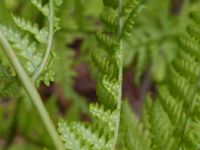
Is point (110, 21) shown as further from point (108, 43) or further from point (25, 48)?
point (25, 48)

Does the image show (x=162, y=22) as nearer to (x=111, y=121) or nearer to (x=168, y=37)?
(x=168, y=37)

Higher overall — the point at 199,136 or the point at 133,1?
the point at 133,1

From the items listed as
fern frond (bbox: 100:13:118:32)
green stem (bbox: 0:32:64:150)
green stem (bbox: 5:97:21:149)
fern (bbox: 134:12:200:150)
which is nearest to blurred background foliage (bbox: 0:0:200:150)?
green stem (bbox: 5:97:21:149)

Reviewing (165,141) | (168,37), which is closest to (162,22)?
(168,37)

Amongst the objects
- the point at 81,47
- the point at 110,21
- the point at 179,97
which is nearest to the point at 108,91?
the point at 110,21

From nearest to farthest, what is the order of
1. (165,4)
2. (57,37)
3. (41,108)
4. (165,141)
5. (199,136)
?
(41,108)
(199,136)
(165,141)
(57,37)
(165,4)

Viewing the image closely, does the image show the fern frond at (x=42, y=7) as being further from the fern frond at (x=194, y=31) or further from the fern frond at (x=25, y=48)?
the fern frond at (x=194, y=31)

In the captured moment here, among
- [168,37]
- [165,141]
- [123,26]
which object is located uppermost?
[123,26]

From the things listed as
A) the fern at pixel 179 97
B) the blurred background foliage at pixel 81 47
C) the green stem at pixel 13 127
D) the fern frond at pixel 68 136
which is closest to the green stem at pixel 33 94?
the fern frond at pixel 68 136
